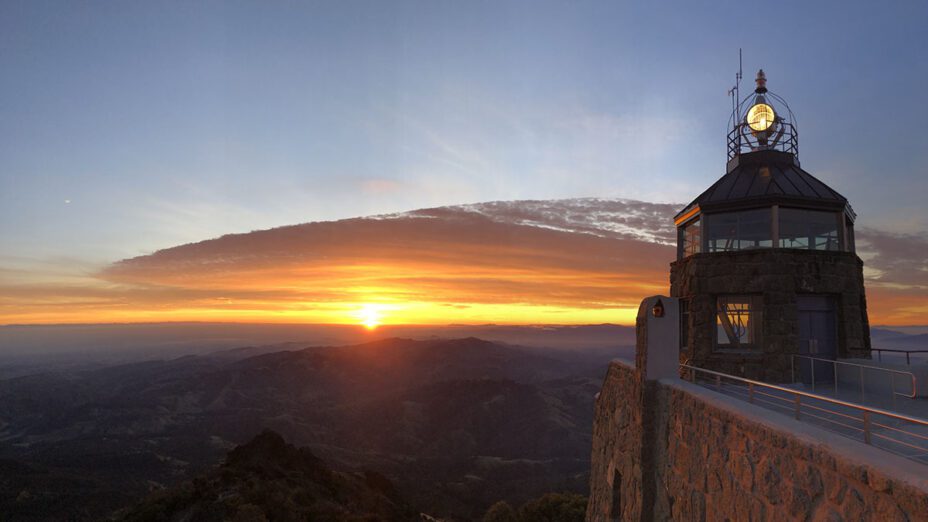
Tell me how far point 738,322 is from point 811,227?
3962mm

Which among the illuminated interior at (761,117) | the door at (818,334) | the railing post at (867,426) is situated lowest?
the railing post at (867,426)

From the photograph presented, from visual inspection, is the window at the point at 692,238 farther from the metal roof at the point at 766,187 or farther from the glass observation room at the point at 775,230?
the metal roof at the point at 766,187

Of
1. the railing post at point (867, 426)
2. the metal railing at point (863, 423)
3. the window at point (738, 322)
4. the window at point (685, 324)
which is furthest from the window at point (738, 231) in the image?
the railing post at point (867, 426)

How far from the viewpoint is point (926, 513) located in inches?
143

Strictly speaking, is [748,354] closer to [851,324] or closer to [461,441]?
[851,324]

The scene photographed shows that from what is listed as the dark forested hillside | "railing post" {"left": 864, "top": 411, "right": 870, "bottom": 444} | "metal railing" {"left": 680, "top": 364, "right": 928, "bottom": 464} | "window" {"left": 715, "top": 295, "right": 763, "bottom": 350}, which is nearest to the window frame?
"window" {"left": 715, "top": 295, "right": 763, "bottom": 350}

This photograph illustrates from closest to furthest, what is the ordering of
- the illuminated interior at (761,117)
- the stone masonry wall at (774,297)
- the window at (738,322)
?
the stone masonry wall at (774,297) < the window at (738,322) < the illuminated interior at (761,117)

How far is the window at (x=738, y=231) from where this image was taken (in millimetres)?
15570

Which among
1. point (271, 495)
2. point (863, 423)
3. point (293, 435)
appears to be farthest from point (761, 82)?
point (293, 435)

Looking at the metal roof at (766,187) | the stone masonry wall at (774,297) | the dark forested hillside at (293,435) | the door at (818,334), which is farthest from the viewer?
the dark forested hillside at (293,435)

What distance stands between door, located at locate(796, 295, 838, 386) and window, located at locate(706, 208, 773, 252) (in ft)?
7.24

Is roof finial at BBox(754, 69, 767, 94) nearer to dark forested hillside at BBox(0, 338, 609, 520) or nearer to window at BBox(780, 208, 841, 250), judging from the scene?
window at BBox(780, 208, 841, 250)

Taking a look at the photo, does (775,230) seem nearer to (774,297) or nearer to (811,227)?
(811,227)

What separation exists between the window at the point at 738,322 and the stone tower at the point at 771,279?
3 centimetres
